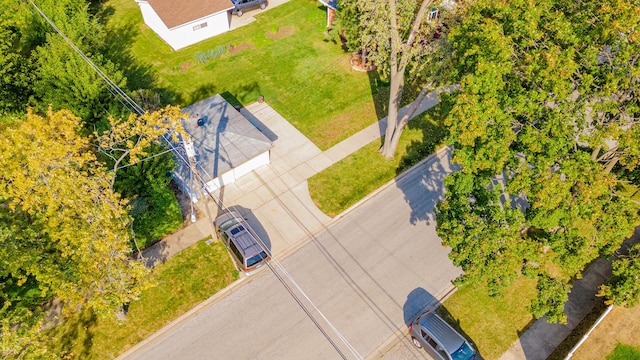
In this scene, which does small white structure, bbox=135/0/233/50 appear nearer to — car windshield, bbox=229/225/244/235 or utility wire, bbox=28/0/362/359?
utility wire, bbox=28/0/362/359

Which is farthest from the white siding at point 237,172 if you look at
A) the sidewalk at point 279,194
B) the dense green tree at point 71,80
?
the dense green tree at point 71,80

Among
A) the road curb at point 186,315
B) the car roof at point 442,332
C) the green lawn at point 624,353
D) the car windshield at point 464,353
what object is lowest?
the green lawn at point 624,353

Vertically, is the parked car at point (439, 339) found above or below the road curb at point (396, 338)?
above

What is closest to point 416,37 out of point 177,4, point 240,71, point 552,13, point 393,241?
point 552,13

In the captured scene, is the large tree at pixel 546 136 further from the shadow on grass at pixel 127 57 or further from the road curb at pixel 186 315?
the shadow on grass at pixel 127 57

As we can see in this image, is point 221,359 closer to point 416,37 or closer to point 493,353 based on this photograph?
point 493,353

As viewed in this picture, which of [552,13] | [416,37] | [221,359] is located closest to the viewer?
[552,13]

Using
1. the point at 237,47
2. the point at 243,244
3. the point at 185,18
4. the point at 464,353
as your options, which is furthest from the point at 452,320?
the point at 185,18
